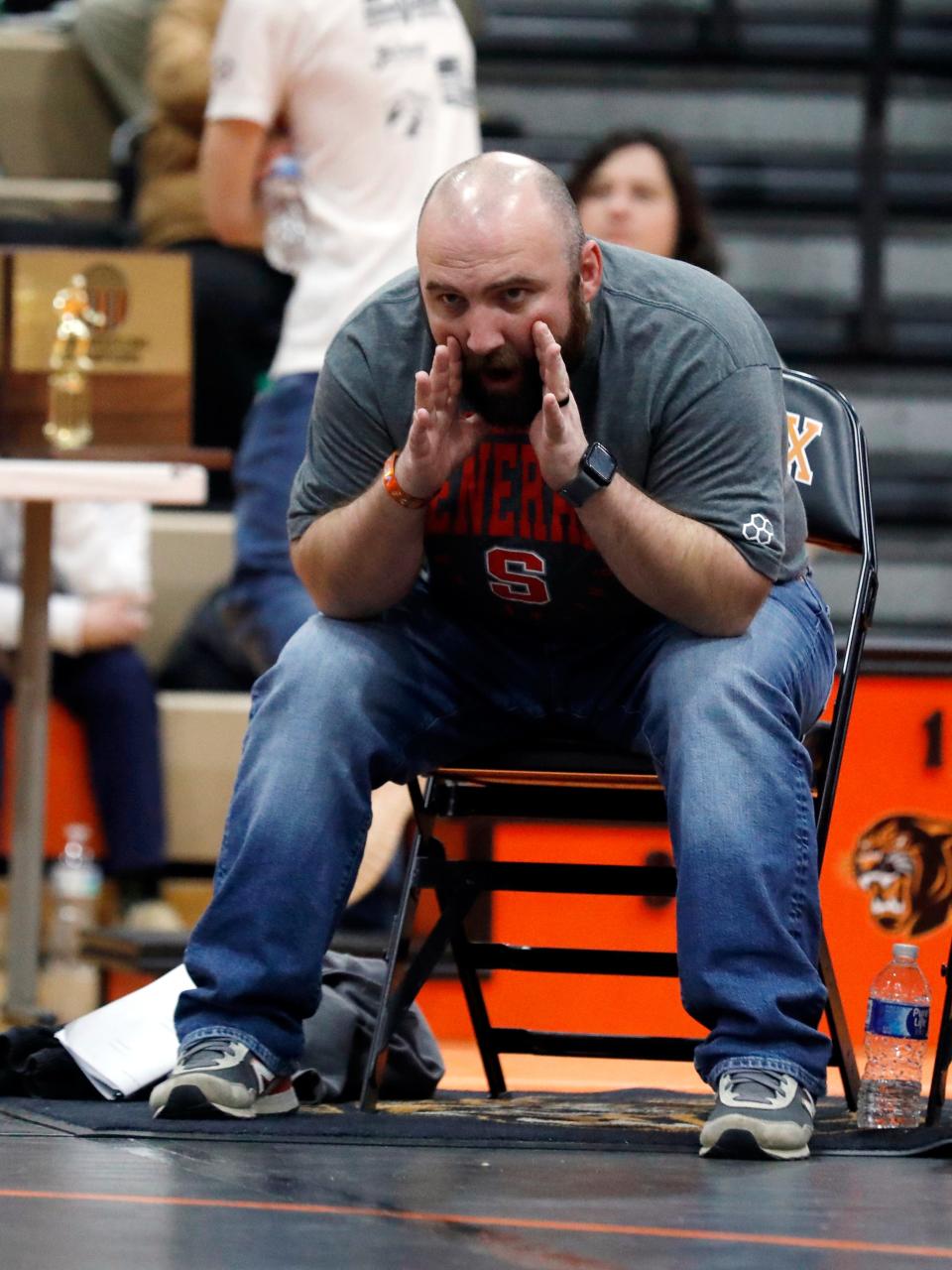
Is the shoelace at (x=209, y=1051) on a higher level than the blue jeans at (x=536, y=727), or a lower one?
lower

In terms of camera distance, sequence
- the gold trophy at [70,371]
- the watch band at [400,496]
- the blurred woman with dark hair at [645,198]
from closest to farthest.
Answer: the watch band at [400,496], the gold trophy at [70,371], the blurred woman with dark hair at [645,198]

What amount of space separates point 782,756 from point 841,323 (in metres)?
3.70

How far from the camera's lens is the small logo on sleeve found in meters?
2.50

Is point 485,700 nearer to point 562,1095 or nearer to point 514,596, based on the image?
point 514,596

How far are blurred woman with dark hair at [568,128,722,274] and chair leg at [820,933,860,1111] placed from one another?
6.13ft

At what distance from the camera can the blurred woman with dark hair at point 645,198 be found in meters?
4.32

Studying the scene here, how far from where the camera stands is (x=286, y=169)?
13.4ft

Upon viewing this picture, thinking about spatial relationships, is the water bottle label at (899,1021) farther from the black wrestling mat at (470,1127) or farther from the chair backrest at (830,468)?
the chair backrest at (830,468)

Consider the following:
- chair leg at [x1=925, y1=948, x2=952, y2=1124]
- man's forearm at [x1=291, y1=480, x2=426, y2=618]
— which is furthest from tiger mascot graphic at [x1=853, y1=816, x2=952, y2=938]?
man's forearm at [x1=291, y1=480, x2=426, y2=618]

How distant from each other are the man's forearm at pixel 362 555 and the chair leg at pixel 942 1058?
728 mm

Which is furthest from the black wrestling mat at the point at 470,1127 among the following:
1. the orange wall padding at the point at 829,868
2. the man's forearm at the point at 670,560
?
the orange wall padding at the point at 829,868

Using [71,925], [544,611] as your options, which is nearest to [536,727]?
[544,611]

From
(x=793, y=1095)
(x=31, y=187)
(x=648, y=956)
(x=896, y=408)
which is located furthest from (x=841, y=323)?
(x=793, y=1095)

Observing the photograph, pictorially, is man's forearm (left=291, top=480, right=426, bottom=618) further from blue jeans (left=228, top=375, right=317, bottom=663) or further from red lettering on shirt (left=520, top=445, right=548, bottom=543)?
blue jeans (left=228, top=375, right=317, bottom=663)
